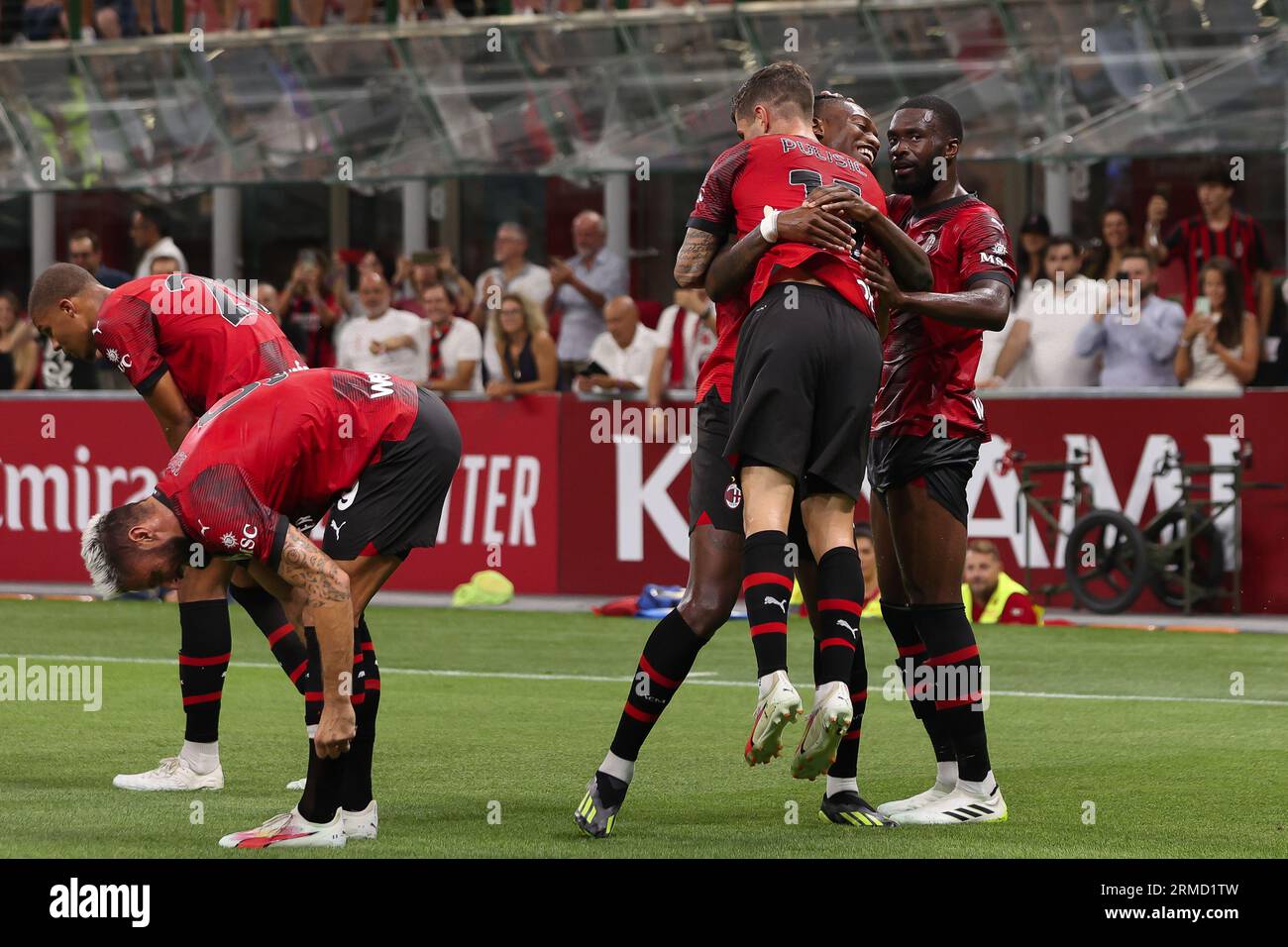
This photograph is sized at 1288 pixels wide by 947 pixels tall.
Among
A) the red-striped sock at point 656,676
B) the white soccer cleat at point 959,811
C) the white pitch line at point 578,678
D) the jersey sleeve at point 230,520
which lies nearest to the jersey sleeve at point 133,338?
the jersey sleeve at point 230,520

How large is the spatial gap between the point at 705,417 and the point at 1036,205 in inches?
485

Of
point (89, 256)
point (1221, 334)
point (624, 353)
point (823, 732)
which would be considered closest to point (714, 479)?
point (823, 732)

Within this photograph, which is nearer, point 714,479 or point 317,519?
point 714,479

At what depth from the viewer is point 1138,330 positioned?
52.6ft

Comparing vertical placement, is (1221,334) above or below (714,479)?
above

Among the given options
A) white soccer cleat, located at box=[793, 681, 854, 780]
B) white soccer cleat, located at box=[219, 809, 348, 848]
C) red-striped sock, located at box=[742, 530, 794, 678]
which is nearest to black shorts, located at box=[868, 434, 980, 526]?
red-striped sock, located at box=[742, 530, 794, 678]

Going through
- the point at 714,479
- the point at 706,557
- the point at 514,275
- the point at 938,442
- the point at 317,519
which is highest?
the point at 514,275

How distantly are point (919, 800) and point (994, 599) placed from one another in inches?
301

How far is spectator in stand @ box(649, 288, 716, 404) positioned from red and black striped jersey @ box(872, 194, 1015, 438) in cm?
922

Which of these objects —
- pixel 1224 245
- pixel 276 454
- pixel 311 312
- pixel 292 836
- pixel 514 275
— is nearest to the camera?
pixel 276 454

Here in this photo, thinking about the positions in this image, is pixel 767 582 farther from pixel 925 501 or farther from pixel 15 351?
pixel 15 351

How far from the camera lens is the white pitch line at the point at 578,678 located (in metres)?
A: 11.1

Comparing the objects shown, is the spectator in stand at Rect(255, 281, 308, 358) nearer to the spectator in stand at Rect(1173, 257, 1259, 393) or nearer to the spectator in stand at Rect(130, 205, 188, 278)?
the spectator in stand at Rect(130, 205, 188, 278)
